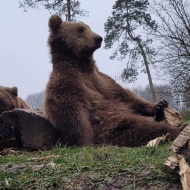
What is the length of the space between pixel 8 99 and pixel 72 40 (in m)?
2.35

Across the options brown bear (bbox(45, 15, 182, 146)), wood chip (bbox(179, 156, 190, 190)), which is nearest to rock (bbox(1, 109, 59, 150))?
brown bear (bbox(45, 15, 182, 146))

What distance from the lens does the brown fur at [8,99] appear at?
8031mm

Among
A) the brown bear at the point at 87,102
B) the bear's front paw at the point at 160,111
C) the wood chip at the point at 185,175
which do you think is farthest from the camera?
the bear's front paw at the point at 160,111

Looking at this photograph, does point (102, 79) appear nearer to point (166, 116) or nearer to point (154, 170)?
point (166, 116)

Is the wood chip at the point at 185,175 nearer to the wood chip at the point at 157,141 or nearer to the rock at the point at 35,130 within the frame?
the wood chip at the point at 157,141

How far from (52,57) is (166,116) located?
6.82 ft

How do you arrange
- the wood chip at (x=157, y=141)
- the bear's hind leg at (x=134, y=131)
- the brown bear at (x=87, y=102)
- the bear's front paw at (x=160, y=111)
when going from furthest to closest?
the bear's front paw at (x=160, y=111)
the brown bear at (x=87, y=102)
the bear's hind leg at (x=134, y=131)
the wood chip at (x=157, y=141)

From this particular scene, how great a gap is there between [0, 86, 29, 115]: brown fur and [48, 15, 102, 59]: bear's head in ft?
6.25

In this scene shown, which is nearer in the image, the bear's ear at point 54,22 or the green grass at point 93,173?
the green grass at point 93,173

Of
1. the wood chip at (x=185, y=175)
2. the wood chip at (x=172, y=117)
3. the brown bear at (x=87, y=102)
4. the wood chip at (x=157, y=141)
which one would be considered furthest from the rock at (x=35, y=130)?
the wood chip at (x=185, y=175)

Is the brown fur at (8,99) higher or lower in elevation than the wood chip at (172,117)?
higher

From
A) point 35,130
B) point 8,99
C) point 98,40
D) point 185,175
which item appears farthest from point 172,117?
point 185,175

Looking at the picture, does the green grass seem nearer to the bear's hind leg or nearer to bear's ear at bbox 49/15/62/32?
the bear's hind leg

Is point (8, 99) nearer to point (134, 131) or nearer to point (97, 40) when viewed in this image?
point (97, 40)
